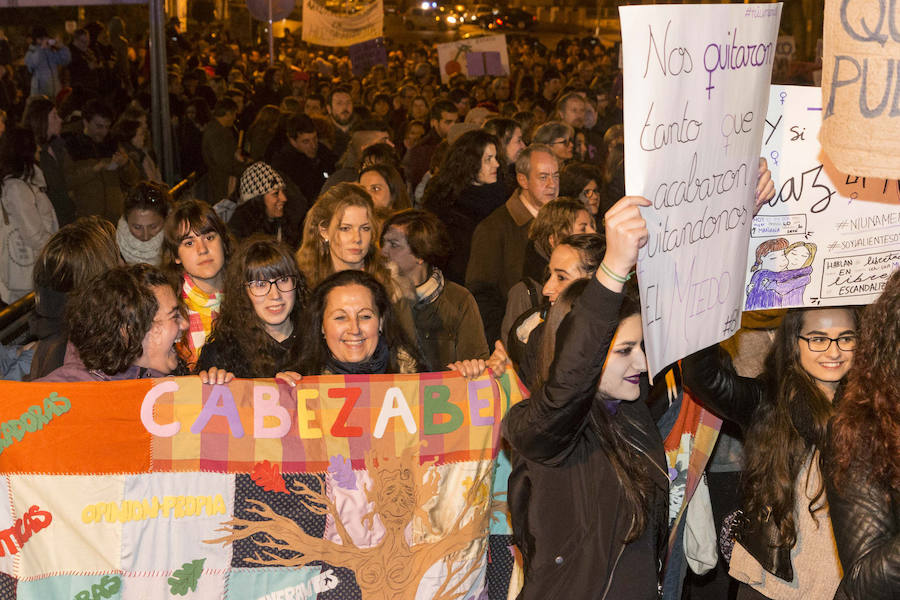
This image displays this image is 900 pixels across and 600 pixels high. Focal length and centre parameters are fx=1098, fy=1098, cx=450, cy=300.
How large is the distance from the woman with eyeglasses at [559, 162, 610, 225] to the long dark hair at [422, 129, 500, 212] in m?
0.53

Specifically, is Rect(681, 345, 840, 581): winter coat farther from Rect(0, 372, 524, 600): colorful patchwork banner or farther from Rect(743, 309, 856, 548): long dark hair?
Rect(0, 372, 524, 600): colorful patchwork banner

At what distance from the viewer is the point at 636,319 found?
2.84 metres

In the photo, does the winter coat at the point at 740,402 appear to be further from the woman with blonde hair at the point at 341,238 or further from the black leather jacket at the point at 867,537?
the woman with blonde hair at the point at 341,238

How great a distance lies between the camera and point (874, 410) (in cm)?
245

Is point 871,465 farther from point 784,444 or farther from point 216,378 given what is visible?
point 216,378

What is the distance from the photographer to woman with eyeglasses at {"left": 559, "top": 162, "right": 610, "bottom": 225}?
6895 mm

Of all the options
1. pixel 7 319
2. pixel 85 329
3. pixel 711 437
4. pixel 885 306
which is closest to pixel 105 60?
pixel 7 319

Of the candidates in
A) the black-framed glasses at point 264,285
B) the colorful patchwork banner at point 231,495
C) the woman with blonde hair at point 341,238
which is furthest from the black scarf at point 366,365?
the woman with blonde hair at point 341,238

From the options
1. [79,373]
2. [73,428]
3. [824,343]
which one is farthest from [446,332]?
[824,343]

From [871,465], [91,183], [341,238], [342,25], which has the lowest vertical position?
[871,465]

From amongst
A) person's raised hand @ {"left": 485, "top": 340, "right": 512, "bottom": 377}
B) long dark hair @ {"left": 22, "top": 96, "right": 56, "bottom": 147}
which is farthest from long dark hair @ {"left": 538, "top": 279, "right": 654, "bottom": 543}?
long dark hair @ {"left": 22, "top": 96, "right": 56, "bottom": 147}

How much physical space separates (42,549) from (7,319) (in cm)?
290

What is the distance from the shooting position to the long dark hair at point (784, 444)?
10.7 ft

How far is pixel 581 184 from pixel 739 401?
3667mm
